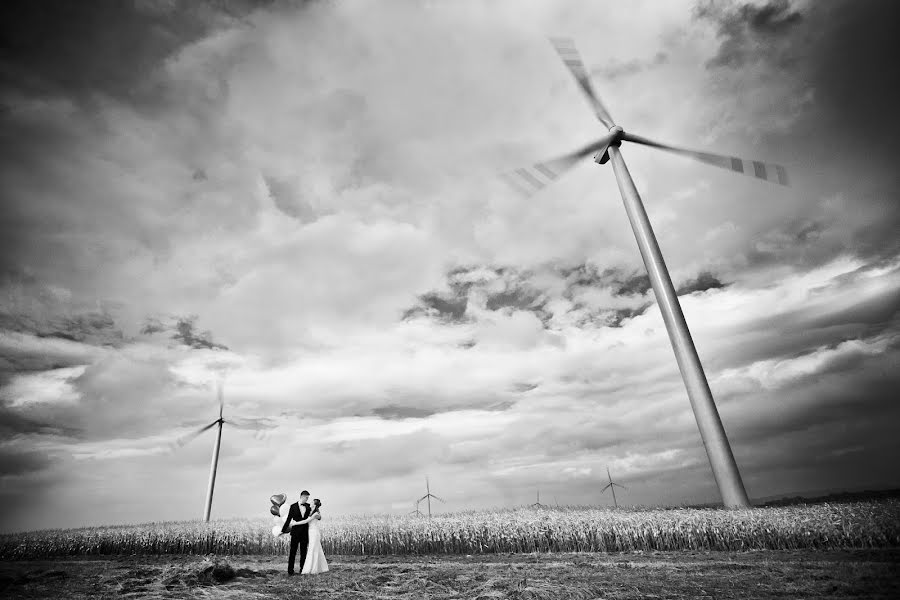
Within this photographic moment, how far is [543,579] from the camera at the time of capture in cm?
1338

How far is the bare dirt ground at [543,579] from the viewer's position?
1073 cm

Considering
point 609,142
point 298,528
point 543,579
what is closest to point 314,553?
point 298,528

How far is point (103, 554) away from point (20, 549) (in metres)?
7.21

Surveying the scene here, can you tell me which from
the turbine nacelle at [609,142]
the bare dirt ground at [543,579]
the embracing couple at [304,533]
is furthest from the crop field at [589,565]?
the turbine nacelle at [609,142]

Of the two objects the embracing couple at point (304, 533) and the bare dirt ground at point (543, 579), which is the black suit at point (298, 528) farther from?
the bare dirt ground at point (543, 579)

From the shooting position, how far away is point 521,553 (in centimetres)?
2269

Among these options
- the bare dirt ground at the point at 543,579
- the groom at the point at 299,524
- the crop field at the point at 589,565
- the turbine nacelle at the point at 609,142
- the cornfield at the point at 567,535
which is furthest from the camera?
the turbine nacelle at the point at 609,142

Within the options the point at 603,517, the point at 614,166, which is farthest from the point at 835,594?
the point at 614,166

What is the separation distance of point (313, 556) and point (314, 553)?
111mm

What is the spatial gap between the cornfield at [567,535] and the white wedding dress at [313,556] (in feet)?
31.0

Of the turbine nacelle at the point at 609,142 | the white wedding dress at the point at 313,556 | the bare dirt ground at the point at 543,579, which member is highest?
the turbine nacelle at the point at 609,142

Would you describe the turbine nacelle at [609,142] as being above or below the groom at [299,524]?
above

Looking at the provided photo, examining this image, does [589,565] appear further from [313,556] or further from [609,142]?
[609,142]

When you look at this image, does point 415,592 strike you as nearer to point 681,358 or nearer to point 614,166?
point 681,358
